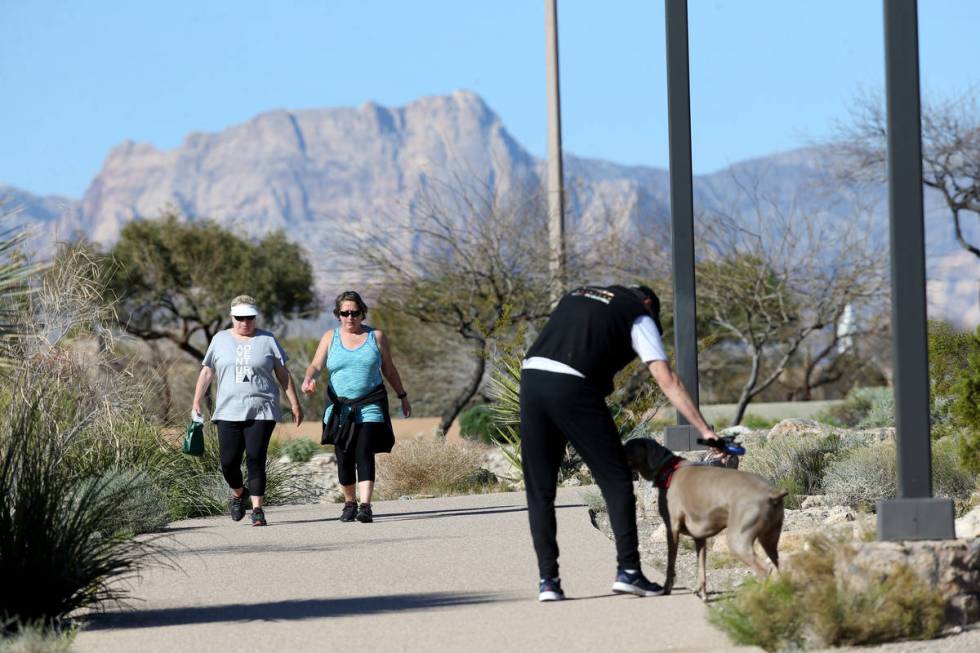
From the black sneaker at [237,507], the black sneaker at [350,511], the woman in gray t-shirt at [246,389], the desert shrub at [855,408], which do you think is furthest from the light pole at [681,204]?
the desert shrub at [855,408]

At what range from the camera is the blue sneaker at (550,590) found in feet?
25.8

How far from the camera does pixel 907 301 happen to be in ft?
23.9

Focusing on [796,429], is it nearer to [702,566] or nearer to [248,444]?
[248,444]

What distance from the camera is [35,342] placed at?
12.6 meters

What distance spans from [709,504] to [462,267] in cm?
1842

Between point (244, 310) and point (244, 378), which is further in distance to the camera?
point (244, 310)

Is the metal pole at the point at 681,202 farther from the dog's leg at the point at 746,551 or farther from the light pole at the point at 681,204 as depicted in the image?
the dog's leg at the point at 746,551

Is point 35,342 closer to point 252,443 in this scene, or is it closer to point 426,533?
point 252,443

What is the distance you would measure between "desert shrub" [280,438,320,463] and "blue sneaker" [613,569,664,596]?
49.6ft

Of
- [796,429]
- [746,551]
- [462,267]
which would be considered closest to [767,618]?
[746,551]

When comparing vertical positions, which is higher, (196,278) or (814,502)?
(196,278)

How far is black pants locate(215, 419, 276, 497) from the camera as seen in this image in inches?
463

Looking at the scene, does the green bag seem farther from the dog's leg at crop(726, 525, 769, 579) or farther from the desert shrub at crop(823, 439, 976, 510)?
the dog's leg at crop(726, 525, 769, 579)

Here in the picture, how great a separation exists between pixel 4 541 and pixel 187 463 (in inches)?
268
